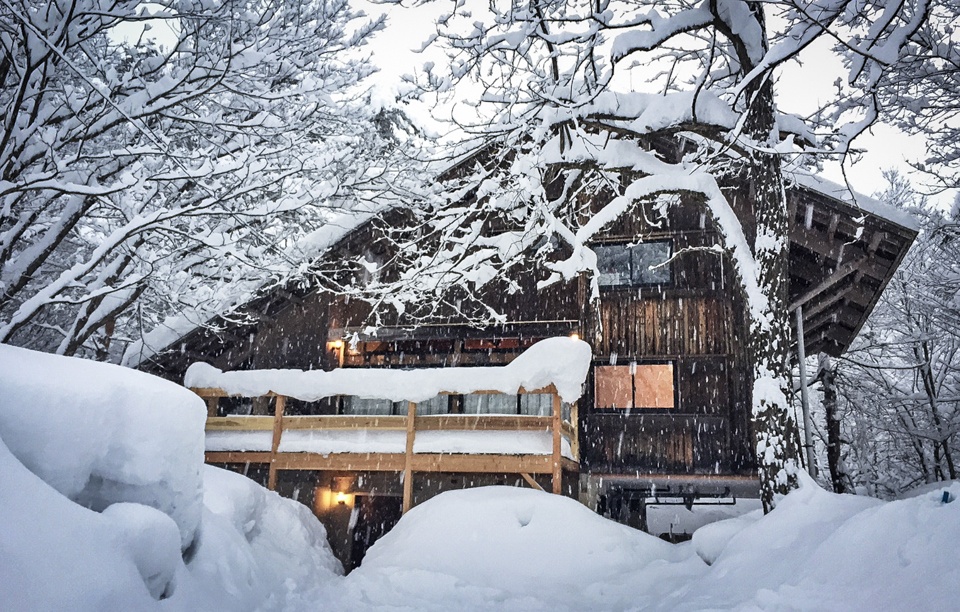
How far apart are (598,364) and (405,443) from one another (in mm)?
4767

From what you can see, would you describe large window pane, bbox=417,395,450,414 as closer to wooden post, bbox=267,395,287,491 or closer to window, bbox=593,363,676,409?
window, bbox=593,363,676,409

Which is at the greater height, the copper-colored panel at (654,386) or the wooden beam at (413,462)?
the copper-colored panel at (654,386)

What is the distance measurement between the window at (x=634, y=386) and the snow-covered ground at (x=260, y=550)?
5.35 metres

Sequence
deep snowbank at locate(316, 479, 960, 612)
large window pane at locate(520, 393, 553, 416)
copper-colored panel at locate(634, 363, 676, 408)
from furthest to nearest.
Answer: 1. large window pane at locate(520, 393, 553, 416)
2. copper-colored panel at locate(634, 363, 676, 408)
3. deep snowbank at locate(316, 479, 960, 612)

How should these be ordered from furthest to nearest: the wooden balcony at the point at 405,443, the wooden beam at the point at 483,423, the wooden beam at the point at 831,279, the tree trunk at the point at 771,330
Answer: the wooden beam at the point at 831,279 < the wooden beam at the point at 483,423 < the wooden balcony at the point at 405,443 < the tree trunk at the point at 771,330

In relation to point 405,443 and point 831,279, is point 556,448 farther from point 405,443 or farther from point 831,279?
point 831,279

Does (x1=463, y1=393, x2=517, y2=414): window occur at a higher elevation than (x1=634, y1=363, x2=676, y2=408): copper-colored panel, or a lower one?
lower

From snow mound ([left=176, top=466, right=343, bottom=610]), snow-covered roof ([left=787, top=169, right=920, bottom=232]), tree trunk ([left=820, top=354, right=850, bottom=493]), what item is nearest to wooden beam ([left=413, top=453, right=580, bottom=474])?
snow mound ([left=176, top=466, right=343, bottom=610])

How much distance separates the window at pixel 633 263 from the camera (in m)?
12.9

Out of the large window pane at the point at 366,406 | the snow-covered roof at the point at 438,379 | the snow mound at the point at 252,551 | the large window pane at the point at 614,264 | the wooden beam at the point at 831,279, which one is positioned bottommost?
the snow mound at the point at 252,551

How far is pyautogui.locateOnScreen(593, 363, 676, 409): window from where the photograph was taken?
485 inches

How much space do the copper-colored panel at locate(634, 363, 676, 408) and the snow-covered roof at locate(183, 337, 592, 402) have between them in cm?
285

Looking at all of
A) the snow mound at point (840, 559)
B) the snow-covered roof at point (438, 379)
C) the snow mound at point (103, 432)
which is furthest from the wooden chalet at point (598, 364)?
the snow mound at point (103, 432)

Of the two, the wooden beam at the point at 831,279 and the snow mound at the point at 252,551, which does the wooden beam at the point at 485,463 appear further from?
the wooden beam at the point at 831,279
